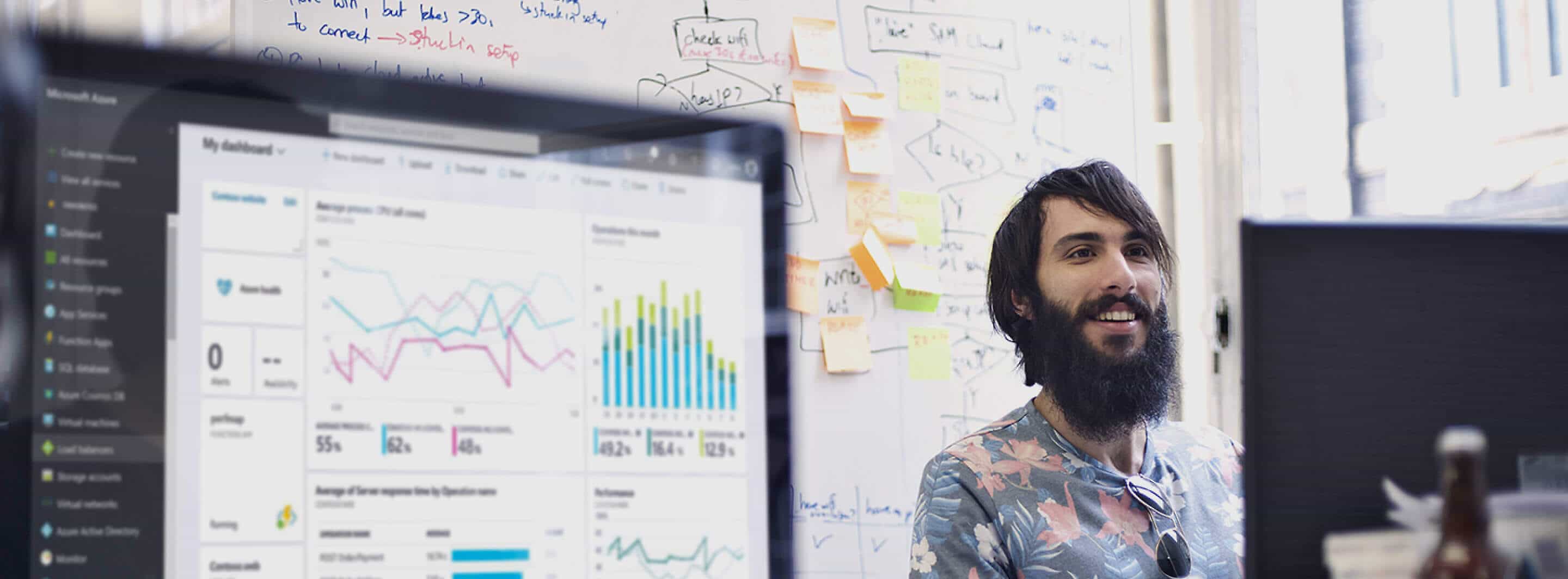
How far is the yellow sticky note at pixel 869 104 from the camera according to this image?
255cm

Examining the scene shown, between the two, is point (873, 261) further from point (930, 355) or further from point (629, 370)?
point (629, 370)

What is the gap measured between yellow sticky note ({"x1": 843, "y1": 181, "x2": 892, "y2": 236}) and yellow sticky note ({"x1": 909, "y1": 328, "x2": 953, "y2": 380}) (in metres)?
0.22

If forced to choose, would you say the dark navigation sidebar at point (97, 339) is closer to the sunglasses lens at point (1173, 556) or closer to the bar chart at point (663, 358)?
the bar chart at point (663, 358)

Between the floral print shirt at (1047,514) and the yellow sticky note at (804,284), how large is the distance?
1.82 feet

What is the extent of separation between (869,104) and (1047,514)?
98 centimetres

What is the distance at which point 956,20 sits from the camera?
108 inches

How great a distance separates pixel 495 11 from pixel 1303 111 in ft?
5.77

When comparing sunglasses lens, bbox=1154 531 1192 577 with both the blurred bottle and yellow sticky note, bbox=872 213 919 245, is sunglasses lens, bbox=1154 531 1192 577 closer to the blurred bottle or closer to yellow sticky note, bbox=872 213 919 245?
yellow sticky note, bbox=872 213 919 245

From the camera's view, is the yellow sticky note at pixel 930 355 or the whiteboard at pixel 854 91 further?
the yellow sticky note at pixel 930 355

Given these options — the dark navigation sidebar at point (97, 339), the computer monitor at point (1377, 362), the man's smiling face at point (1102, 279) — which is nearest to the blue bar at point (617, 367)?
the dark navigation sidebar at point (97, 339)

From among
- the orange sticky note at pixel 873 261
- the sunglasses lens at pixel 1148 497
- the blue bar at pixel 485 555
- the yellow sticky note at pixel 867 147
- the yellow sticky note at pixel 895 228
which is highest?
the yellow sticky note at pixel 867 147

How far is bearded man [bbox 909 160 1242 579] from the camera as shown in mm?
1832

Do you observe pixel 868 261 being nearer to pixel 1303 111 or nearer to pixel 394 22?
pixel 394 22

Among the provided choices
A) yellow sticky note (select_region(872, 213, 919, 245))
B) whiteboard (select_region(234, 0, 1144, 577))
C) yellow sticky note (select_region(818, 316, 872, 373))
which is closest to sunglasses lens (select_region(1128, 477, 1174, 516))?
whiteboard (select_region(234, 0, 1144, 577))
